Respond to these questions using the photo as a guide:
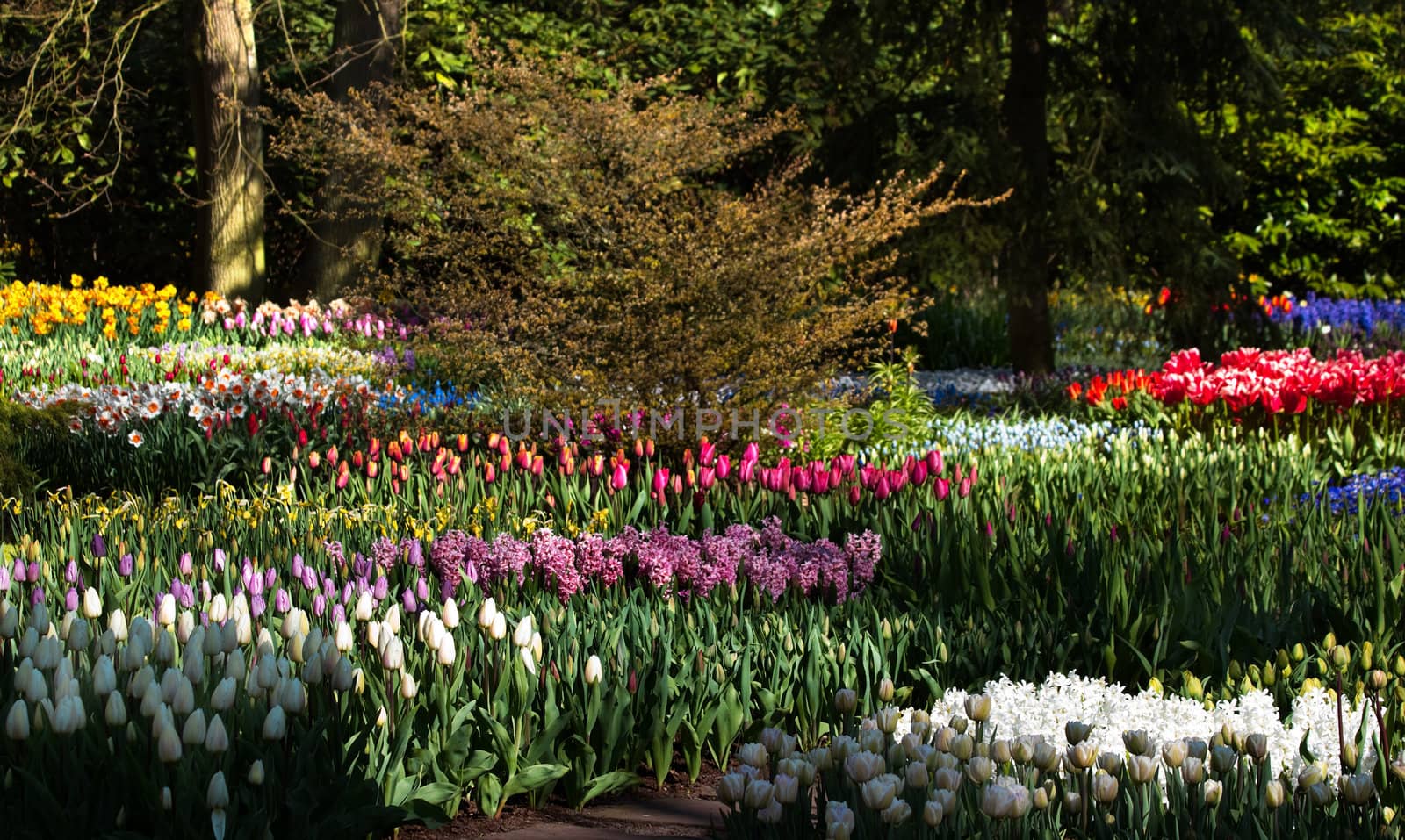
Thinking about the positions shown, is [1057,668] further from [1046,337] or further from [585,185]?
[1046,337]

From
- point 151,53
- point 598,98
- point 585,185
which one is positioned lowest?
point 585,185

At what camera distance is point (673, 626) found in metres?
3.54

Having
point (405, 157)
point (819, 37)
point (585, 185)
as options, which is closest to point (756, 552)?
point (585, 185)

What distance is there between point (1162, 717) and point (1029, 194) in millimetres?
7316

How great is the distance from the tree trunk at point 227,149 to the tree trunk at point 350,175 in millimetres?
527

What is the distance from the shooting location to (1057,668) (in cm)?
354

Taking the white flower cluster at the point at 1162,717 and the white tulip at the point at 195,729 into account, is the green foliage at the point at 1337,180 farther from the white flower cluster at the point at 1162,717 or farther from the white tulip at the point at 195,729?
the white tulip at the point at 195,729

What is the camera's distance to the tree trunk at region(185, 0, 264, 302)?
11359 mm

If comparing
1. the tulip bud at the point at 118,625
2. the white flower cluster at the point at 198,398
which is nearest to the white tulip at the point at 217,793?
the tulip bud at the point at 118,625

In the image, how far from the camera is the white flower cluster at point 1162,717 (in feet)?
9.36

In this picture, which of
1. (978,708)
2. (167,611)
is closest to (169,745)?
(167,611)

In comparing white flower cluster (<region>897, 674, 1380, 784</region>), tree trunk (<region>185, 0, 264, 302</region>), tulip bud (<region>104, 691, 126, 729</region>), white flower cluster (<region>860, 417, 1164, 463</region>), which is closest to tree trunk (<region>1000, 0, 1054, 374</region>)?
white flower cluster (<region>860, 417, 1164, 463</region>)

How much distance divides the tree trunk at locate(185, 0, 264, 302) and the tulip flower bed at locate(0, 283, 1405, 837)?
5588 millimetres

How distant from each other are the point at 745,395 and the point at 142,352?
5.26 meters
